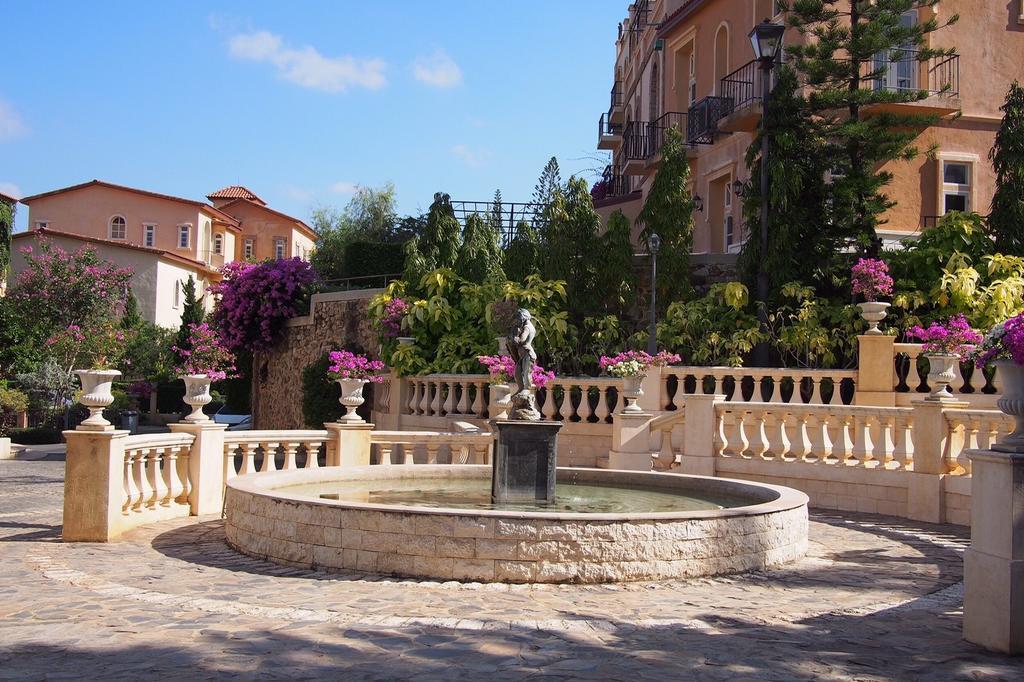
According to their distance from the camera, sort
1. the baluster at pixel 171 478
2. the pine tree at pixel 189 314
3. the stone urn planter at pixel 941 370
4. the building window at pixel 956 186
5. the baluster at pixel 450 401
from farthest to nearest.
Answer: the pine tree at pixel 189 314, the building window at pixel 956 186, the baluster at pixel 450 401, the stone urn planter at pixel 941 370, the baluster at pixel 171 478

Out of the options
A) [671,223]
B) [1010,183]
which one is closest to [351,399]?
[671,223]

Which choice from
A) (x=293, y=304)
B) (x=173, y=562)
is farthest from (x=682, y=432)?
(x=293, y=304)

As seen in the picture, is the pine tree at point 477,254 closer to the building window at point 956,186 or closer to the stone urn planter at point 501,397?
the stone urn planter at point 501,397

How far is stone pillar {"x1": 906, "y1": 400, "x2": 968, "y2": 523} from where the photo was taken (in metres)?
11.8

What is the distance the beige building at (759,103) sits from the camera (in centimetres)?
2198

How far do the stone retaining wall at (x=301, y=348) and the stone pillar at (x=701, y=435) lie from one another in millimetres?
11773

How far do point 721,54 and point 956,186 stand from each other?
7.07 metres

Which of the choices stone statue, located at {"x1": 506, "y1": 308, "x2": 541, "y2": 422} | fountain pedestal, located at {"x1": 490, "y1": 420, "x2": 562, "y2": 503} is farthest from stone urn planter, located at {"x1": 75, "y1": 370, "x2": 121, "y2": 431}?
stone statue, located at {"x1": 506, "y1": 308, "x2": 541, "y2": 422}

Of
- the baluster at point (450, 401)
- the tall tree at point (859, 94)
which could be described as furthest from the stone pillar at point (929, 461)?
the baluster at point (450, 401)

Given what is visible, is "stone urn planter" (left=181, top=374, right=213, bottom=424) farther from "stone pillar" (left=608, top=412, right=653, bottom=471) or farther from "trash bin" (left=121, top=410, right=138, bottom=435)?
"trash bin" (left=121, top=410, right=138, bottom=435)

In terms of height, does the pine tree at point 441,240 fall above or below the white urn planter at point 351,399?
above

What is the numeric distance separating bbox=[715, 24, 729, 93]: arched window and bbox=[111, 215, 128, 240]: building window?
3721cm

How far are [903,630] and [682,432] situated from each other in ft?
26.4

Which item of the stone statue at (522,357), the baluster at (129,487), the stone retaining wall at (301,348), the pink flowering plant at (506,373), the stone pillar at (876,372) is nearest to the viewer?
the baluster at (129,487)
